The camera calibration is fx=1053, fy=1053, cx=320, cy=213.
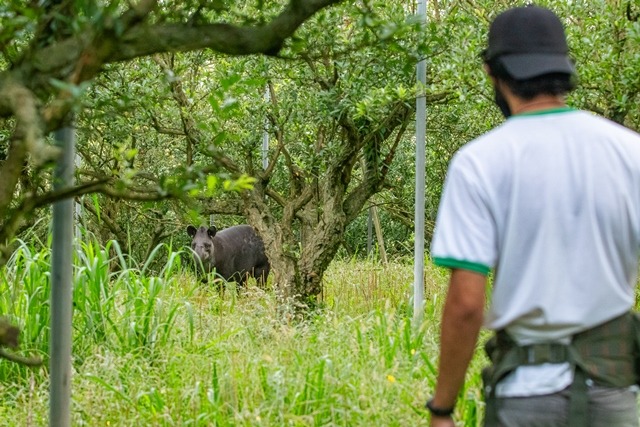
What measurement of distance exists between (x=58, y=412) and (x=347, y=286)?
8209 mm

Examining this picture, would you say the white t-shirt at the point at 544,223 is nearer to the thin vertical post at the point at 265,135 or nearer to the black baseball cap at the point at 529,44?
the black baseball cap at the point at 529,44

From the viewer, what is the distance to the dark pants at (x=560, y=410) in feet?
9.18

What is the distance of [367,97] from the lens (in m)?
9.84

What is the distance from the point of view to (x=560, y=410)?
2.79 meters

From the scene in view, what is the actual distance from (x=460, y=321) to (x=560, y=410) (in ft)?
1.15

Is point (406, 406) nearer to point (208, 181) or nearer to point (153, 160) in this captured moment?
point (208, 181)

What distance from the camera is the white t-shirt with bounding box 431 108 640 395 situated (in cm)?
279

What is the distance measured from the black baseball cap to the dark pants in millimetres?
888

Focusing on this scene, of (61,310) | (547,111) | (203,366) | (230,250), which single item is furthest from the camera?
(230,250)

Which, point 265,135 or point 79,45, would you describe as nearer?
point 79,45

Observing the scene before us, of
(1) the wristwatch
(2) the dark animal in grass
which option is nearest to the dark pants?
(1) the wristwatch

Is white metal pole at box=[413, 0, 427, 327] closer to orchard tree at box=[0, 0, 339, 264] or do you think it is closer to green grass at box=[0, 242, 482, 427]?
green grass at box=[0, 242, 482, 427]

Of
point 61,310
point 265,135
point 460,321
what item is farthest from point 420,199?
point 460,321

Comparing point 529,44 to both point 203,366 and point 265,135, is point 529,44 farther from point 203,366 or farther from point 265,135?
point 265,135
